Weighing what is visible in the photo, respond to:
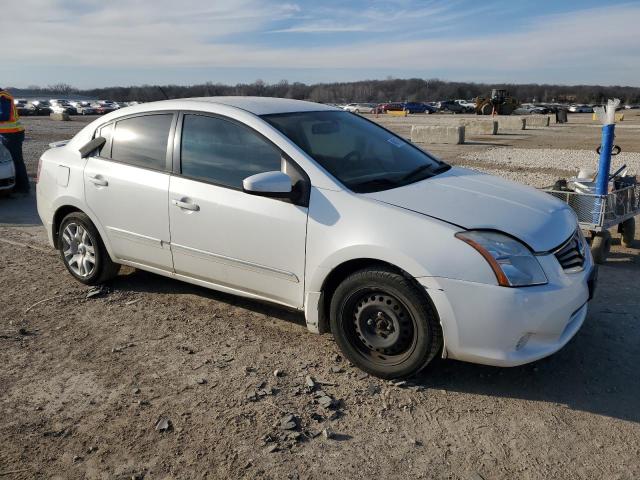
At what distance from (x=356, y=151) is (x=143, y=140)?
1.73 metres

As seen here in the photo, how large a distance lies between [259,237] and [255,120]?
0.85 m

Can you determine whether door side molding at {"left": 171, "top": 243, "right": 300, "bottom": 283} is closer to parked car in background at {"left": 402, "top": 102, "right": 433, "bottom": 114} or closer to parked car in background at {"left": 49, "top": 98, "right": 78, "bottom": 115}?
parked car in background at {"left": 49, "top": 98, "right": 78, "bottom": 115}

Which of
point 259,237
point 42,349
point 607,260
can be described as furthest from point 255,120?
point 607,260

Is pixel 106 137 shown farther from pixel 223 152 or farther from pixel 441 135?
pixel 441 135

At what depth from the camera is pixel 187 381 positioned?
3.56 metres

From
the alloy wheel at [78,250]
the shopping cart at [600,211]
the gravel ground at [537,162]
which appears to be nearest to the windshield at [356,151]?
the shopping cart at [600,211]

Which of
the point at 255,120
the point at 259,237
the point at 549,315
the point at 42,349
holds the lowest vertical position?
the point at 42,349

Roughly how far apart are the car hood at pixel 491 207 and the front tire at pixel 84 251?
8.60 feet

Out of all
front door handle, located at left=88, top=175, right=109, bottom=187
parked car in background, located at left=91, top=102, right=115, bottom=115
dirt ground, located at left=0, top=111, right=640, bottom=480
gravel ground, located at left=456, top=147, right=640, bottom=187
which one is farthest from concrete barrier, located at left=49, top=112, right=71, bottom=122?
dirt ground, located at left=0, top=111, right=640, bottom=480

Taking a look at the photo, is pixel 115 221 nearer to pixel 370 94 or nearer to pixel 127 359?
pixel 127 359

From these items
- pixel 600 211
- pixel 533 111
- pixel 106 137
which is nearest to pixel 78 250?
pixel 106 137

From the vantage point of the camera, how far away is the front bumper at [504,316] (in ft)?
10.2

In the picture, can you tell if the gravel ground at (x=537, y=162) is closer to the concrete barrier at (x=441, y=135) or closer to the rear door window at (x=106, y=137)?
the concrete barrier at (x=441, y=135)

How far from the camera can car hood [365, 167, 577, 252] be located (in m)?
3.35
